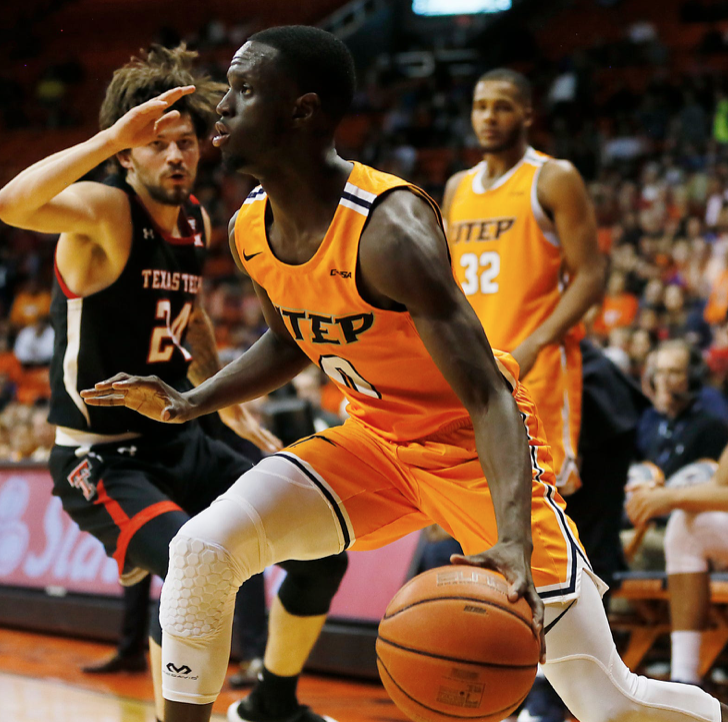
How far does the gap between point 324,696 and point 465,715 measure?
2722 mm

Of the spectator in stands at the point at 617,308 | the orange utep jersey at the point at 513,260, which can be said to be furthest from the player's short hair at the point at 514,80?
the spectator in stands at the point at 617,308

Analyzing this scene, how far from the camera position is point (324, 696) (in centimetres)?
472

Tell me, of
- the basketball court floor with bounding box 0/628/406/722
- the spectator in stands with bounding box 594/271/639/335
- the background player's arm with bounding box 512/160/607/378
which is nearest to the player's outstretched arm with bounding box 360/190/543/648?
the background player's arm with bounding box 512/160/607/378

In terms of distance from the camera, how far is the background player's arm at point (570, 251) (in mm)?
3906

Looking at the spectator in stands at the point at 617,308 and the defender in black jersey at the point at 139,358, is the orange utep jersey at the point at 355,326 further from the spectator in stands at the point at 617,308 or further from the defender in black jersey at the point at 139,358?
the spectator in stands at the point at 617,308

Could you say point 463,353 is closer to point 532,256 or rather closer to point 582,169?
point 532,256

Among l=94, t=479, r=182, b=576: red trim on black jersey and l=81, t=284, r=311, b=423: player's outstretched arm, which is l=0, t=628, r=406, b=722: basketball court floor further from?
l=81, t=284, r=311, b=423: player's outstretched arm

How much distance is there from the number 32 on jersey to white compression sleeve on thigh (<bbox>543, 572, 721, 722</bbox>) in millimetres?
1886

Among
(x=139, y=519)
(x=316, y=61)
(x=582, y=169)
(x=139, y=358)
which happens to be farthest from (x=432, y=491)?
(x=582, y=169)

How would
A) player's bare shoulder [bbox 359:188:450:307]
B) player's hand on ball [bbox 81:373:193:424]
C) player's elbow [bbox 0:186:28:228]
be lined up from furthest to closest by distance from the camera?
player's elbow [bbox 0:186:28:228]
player's hand on ball [bbox 81:373:193:424]
player's bare shoulder [bbox 359:188:450:307]

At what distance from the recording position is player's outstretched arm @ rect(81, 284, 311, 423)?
2791 mm

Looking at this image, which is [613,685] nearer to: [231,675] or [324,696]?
[324,696]

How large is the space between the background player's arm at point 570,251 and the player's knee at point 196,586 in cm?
176

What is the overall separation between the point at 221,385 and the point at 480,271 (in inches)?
62.4
